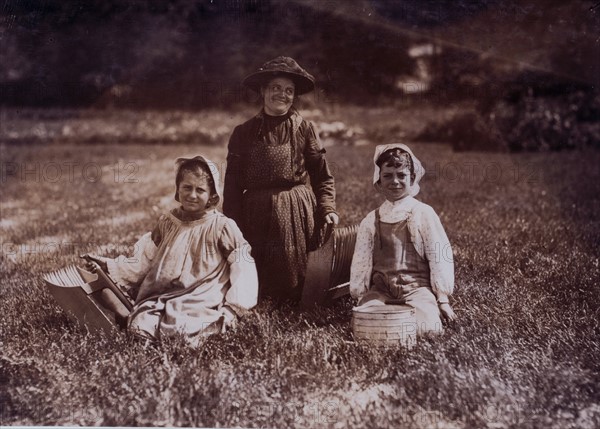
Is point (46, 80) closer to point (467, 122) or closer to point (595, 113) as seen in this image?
point (467, 122)

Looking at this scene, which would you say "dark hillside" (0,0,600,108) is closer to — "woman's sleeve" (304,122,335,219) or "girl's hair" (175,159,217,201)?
"woman's sleeve" (304,122,335,219)

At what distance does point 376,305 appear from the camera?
3.01 metres

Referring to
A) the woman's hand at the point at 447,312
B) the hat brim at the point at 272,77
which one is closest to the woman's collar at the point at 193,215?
the hat brim at the point at 272,77

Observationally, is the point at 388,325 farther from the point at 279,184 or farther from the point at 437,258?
the point at 279,184

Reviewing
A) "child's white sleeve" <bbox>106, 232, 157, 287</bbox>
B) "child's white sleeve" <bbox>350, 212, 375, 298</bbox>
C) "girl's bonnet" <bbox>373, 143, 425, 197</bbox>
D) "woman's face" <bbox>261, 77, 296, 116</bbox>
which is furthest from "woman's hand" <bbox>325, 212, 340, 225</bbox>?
"child's white sleeve" <bbox>106, 232, 157, 287</bbox>

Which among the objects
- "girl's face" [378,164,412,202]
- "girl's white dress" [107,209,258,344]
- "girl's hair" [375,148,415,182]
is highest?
"girl's hair" [375,148,415,182]

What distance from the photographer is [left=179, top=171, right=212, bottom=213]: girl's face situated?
124 inches

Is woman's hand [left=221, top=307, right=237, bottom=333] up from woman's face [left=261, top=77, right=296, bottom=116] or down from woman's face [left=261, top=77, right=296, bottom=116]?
down

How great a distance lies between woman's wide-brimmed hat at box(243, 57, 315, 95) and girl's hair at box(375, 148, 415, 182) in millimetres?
636

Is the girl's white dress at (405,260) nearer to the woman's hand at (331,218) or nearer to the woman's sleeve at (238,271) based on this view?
the woman's hand at (331,218)

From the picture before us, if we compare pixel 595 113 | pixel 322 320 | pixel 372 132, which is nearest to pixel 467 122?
pixel 372 132

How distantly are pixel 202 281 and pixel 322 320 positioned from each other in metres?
0.67

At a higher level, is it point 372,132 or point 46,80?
point 46,80

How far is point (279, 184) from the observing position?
3.43m
